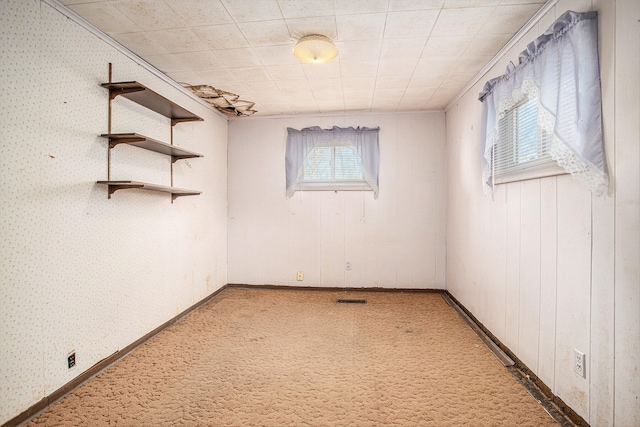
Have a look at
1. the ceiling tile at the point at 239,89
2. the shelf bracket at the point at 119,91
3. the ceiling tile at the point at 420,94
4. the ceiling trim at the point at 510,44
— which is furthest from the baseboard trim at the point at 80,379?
the ceiling trim at the point at 510,44

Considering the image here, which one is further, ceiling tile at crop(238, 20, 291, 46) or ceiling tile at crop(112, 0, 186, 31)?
ceiling tile at crop(238, 20, 291, 46)

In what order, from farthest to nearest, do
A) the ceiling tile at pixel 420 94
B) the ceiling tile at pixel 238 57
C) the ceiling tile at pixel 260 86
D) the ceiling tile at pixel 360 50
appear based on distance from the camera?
1. the ceiling tile at pixel 420 94
2. the ceiling tile at pixel 260 86
3. the ceiling tile at pixel 238 57
4. the ceiling tile at pixel 360 50

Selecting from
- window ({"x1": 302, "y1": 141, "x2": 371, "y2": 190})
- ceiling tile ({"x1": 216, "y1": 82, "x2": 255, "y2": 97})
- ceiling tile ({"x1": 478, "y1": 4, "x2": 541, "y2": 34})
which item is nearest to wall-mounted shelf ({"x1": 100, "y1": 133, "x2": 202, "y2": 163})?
ceiling tile ({"x1": 216, "y1": 82, "x2": 255, "y2": 97})

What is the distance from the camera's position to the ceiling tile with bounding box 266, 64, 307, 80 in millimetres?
2629

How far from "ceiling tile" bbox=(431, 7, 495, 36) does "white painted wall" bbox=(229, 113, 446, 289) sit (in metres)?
1.87

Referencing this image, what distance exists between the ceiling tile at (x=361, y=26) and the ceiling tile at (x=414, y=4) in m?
0.10

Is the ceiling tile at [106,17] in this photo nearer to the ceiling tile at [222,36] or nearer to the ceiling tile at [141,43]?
the ceiling tile at [141,43]

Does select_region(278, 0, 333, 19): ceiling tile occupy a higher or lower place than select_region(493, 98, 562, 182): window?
higher

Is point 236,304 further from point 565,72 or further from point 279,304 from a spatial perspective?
point 565,72

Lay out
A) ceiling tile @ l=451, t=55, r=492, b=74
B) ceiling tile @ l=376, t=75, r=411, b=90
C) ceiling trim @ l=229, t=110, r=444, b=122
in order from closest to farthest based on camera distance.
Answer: ceiling tile @ l=451, t=55, r=492, b=74, ceiling tile @ l=376, t=75, r=411, b=90, ceiling trim @ l=229, t=110, r=444, b=122

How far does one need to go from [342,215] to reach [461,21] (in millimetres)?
2534

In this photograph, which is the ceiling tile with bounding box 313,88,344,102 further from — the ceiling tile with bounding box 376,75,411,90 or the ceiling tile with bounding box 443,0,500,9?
the ceiling tile with bounding box 443,0,500,9

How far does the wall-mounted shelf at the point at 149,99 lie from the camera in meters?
2.07

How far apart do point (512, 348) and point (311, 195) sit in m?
2.76
